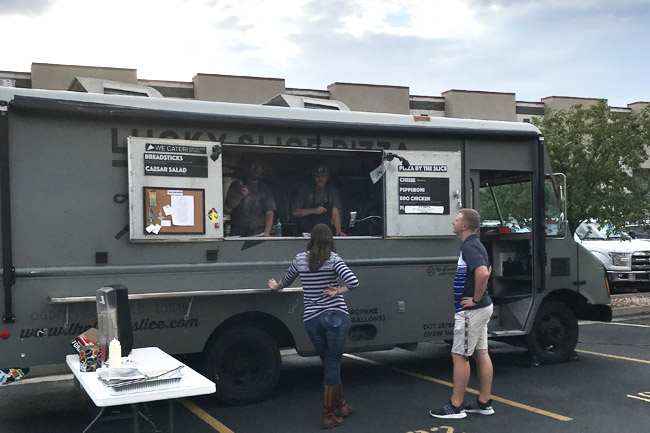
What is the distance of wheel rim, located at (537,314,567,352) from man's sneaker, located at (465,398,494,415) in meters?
2.46

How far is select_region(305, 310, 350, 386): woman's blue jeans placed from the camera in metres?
6.19

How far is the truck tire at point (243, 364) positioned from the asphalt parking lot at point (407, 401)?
0.15 m

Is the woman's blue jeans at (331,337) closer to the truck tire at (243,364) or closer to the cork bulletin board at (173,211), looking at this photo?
the truck tire at (243,364)

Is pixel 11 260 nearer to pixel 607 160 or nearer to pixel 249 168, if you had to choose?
pixel 249 168

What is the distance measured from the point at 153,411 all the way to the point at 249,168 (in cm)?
259

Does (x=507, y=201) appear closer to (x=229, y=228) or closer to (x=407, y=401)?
(x=407, y=401)

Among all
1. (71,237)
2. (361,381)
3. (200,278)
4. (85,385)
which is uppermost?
(71,237)

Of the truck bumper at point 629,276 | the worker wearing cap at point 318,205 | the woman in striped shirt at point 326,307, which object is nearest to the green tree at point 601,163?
the truck bumper at point 629,276

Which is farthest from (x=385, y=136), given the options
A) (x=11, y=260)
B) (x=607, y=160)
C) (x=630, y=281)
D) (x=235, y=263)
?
(x=630, y=281)

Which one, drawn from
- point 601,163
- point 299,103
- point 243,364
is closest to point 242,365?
point 243,364

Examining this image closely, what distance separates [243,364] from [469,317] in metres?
2.25

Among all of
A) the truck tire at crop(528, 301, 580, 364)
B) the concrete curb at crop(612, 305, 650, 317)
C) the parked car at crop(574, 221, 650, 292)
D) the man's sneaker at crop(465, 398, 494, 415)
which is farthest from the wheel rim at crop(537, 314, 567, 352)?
the parked car at crop(574, 221, 650, 292)

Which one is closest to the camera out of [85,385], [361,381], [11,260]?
[85,385]

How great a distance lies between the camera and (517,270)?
9.12 m
